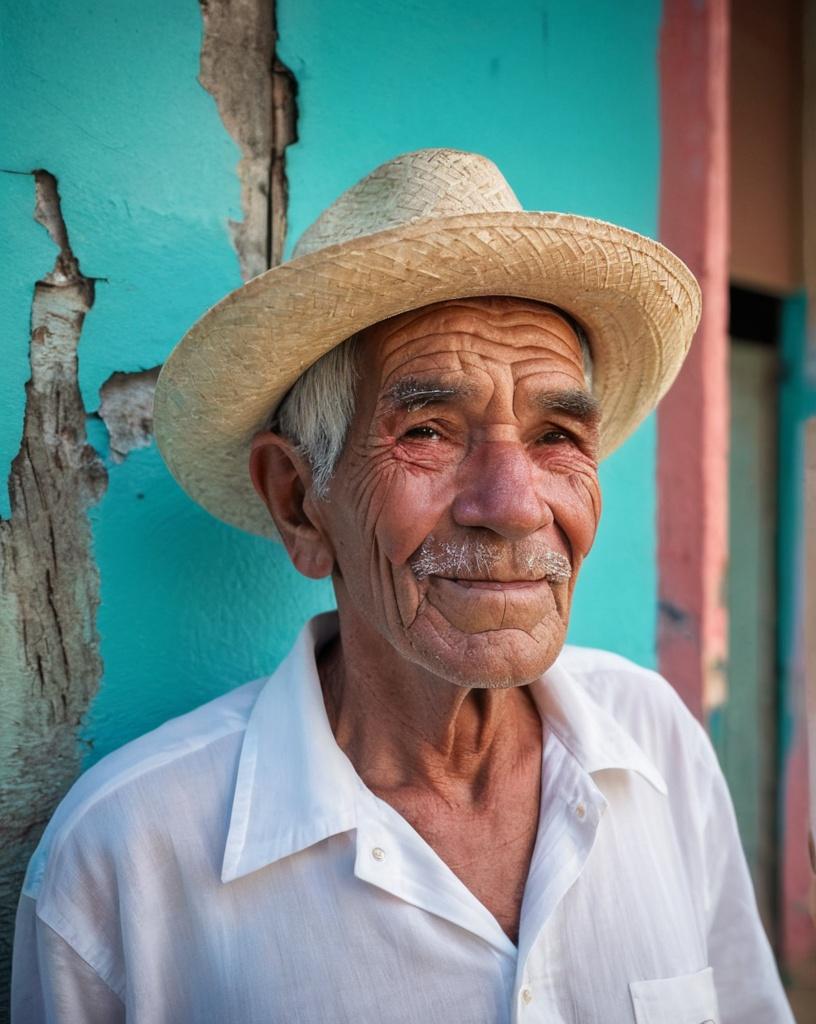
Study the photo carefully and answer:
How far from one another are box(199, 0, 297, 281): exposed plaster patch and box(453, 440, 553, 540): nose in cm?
91

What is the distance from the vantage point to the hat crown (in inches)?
59.4

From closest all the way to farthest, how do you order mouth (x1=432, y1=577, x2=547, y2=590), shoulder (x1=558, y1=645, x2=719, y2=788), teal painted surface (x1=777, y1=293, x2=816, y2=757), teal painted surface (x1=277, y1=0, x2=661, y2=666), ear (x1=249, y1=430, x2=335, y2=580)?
mouth (x1=432, y1=577, x2=547, y2=590) < ear (x1=249, y1=430, x2=335, y2=580) < shoulder (x1=558, y1=645, x2=719, y2=788) < teal painted surface (x1=277, y1=0, x2=661, y2=666) < teal painted surface (x1=777, y1=293, x2=816, y2=757)

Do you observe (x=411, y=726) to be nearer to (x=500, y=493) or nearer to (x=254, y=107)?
(x=500, y=493)

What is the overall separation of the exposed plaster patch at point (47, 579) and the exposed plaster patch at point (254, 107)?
0.44m

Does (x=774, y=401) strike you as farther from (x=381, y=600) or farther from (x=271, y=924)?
(x=271, y=924)

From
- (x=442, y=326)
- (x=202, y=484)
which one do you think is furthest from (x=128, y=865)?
(x=442, y=326)

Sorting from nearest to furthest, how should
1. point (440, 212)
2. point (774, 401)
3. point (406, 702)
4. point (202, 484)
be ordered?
point (440, 212) → point (406, 702) → point (202, 484) → point (774, 401)

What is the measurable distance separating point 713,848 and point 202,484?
144 centimetres

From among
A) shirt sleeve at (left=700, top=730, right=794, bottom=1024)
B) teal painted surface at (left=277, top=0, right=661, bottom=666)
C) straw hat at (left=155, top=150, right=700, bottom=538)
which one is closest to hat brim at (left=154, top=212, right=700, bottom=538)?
straw hat at (left=155, top=150, right=700, bottom=538)

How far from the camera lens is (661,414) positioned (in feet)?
9.29

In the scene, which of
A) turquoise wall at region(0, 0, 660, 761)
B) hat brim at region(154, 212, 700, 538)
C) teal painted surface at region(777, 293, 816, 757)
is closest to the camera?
hat brim at region(154, 212, 700, 538)

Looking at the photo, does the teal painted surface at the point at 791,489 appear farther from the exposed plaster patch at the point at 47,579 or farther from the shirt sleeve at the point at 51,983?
the shirt sleeve at the point at 51,983

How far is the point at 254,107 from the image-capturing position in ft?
6.88

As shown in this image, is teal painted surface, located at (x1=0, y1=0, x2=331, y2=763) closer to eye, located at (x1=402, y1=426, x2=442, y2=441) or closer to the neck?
the neck
